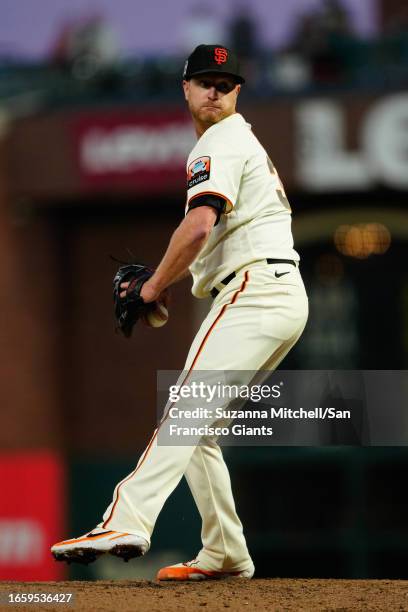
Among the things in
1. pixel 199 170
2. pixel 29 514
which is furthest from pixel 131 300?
pixel 29 514

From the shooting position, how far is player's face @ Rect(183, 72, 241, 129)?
4.61m

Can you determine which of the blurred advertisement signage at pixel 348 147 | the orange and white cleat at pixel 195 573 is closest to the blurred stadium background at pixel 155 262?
the blurred advertisement signage at pixel 348 147

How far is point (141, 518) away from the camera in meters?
4.34

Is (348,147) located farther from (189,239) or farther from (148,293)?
(189,239)

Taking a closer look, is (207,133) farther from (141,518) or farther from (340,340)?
(340,340)

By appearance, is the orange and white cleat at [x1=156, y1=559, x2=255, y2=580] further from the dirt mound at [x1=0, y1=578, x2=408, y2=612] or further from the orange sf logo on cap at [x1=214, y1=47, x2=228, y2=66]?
the orange sf logo on cap at [x1=214, y1=47, x2=228, y2=66]

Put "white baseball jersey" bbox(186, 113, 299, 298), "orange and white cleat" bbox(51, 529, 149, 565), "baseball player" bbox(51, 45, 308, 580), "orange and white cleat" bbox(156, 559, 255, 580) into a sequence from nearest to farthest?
"orange and white cleat" bbox(51, 529, 149, 565) → "baseball player" bbox(51, 45, 308, 580) → "white baseball jersey" bbox(186, 113, 299, 298) → "orange and white cleat" bbox(156, 559, 255, 580)

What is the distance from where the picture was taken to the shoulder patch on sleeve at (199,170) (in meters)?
4.42

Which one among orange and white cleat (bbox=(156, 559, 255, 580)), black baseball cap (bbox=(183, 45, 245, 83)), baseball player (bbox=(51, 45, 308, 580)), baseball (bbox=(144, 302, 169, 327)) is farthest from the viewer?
orange and white cleat (bbox=(156, 559, 255, 580))

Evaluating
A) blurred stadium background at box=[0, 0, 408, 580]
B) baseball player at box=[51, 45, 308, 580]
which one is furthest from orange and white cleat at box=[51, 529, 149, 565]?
blurred stadium background at box=[0, 0, 408, 580]

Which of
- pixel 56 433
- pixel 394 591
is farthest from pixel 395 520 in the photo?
pixel 394 591

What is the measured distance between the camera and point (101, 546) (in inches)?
168

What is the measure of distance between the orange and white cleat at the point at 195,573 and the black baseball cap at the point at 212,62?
1.95 meters

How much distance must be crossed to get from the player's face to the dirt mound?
179cm
